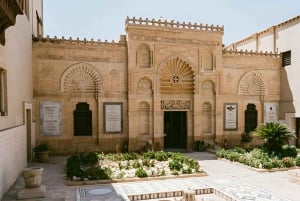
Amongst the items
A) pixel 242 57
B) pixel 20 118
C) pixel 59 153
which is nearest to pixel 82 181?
pixel 20 118

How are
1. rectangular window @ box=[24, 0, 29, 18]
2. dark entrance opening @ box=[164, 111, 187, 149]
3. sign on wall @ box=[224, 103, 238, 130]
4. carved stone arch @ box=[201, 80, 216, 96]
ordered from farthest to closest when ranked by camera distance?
dark entrance opening @ box=[164, 111, 187, 149]
sign on wall @ box=[224, 103, 238, 130]
carved stone arch @ box=[201, 80, 216, 96]
rectangular window @ box=[24, 0, 29, 18]

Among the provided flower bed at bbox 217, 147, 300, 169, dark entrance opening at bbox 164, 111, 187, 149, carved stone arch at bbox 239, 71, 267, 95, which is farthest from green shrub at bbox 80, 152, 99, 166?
carved stone arch at bbox 239, 71, 267, 95

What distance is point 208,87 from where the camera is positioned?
1658cm

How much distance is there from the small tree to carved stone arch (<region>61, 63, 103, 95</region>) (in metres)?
8.69

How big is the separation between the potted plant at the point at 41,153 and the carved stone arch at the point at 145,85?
5820 millimetres

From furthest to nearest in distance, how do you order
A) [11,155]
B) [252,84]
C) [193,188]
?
1. [252,84]
2. [11,155]
3. [193,188]

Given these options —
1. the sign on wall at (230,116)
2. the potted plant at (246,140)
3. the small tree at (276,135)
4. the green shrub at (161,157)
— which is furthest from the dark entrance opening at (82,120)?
the potted plant at (246,140)

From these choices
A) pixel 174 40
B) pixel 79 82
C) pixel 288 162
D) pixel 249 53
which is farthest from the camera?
pixel 249 53

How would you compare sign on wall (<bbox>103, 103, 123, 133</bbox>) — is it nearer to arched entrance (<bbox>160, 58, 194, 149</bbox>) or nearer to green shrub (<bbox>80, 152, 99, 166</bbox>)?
arched entrance (<bbox>160, 58, 194, 149</bbox>)

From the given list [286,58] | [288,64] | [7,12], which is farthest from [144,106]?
[286,58]

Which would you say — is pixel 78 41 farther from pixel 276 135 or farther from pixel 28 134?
pixel 276 135

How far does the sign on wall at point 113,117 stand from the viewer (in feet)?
48.4

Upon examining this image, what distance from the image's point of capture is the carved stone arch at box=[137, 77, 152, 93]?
1528 centimetres

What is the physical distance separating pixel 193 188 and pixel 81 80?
8710 mm
